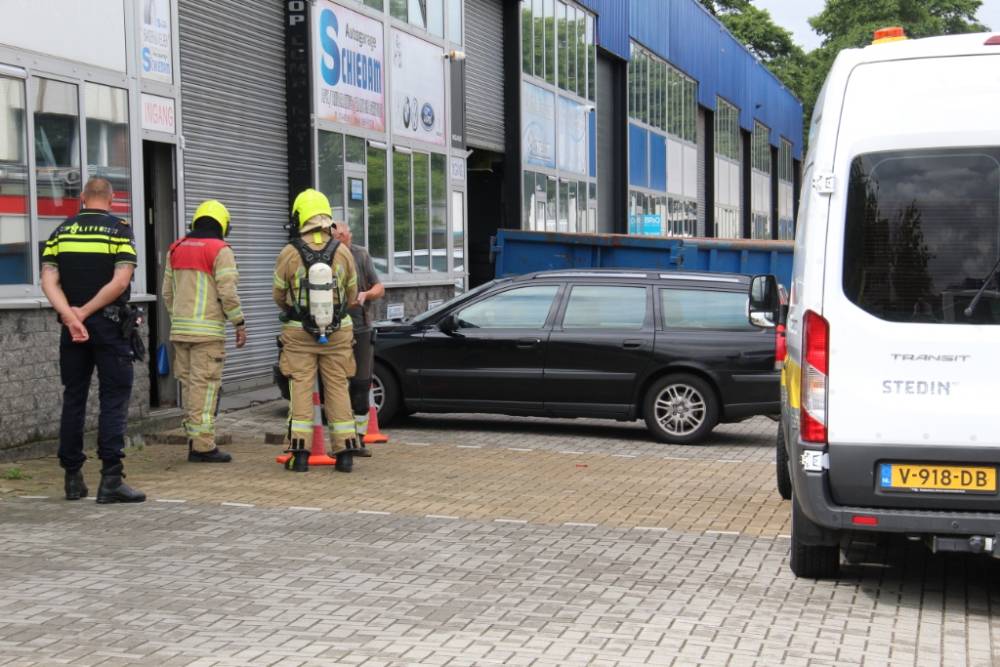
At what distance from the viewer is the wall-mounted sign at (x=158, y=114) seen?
11586 millimetres

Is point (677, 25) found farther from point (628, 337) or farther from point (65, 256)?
point (65, 256)

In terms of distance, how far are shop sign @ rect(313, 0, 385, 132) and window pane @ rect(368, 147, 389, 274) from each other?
1.51 feet

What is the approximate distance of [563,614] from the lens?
5375 mm

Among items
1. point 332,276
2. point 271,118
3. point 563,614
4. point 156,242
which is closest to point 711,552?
point 563,614

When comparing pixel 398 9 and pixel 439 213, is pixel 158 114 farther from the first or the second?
pixel 439 213

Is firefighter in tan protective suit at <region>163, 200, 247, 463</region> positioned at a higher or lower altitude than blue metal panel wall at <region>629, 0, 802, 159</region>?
lower

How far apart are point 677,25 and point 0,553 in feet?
114

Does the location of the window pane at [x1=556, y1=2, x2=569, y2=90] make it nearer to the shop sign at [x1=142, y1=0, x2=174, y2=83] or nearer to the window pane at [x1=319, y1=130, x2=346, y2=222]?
the window pane at [x1=319, y1=130, x2=346, y2=222]

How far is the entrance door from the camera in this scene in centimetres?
1201

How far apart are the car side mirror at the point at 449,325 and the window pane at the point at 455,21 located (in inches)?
383

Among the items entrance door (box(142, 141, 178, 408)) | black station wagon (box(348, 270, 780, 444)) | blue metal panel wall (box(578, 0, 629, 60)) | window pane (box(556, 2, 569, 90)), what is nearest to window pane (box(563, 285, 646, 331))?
black station wagon (box(348, 270, 780, 444))

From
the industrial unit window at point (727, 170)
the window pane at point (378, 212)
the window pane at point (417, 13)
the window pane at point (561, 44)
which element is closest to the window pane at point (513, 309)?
the window pane at point (378, 212)

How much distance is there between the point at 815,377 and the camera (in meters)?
5.59

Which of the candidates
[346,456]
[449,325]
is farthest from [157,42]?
[346,456]
